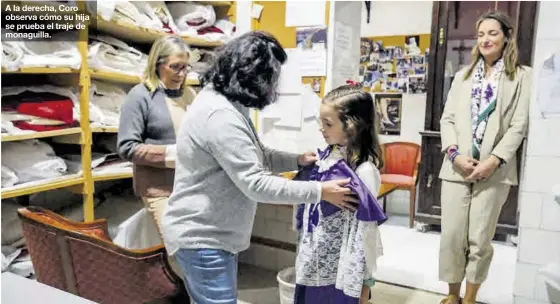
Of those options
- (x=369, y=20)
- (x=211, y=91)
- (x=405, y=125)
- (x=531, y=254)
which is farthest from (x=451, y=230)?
(x=369, y=20)

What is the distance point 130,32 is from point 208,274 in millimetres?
1634

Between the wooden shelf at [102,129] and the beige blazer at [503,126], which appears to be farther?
the wooden shelf at [102,129]

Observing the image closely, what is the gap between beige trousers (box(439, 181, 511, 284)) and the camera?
2.20 metres

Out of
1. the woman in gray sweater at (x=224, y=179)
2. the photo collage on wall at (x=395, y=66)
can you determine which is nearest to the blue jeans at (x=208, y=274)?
the woman in gray sweater at (x=224, y=179)

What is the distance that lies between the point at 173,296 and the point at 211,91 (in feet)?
3.12

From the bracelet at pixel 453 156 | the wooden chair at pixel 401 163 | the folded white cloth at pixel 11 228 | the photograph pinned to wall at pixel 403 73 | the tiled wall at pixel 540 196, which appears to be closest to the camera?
the tiled wall at pixel 540 196

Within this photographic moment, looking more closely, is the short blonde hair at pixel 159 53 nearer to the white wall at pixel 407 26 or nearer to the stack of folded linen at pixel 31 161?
the stack of folded linen at pixel 31 161

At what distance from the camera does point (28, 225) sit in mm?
1744

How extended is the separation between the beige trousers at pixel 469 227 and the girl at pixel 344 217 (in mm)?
842

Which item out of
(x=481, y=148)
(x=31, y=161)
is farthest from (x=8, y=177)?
(x=481, y=148)

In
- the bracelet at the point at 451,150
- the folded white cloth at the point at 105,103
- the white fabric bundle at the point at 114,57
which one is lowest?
the bracelet at the point at 451,150

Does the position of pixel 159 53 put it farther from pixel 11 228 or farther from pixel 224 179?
pixel 11 228

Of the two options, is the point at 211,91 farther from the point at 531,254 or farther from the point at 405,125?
the point at 405,125

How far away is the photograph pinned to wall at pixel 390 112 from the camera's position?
181 inches
